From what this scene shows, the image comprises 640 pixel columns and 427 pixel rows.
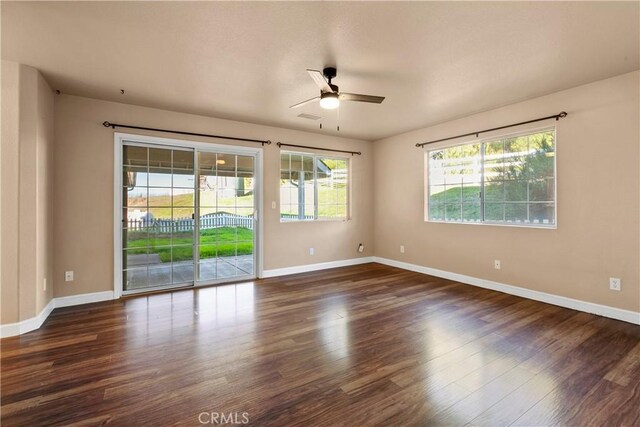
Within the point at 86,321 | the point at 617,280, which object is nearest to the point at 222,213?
the point at 86,321

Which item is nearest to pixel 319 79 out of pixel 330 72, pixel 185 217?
pixel 330 72

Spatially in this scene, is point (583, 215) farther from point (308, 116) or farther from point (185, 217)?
point (185, 217)

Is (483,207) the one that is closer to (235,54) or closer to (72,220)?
(235,54)

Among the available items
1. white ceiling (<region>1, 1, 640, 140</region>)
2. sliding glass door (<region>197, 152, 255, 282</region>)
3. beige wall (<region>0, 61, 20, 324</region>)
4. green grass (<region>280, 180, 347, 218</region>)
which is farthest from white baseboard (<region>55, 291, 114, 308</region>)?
green grass (<region>280, 180, 347, 218</region>)

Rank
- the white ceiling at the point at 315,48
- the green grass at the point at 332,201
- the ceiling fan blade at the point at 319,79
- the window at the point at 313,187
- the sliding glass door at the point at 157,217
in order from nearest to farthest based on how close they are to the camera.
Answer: the white ceiling at the point at 315,48
the ceiling fan blade at the point at 319,79
the sliding glass door at the point at 157,217
the window at the point at 313,187
the green grass at the point at 332,201

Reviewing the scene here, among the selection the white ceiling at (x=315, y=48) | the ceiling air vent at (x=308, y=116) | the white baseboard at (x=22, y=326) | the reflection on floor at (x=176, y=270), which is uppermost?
the ceiling air vent at (x=308, y=116)

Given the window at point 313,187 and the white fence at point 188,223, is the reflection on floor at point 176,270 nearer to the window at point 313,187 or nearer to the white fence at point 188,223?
the white fence at point 188,223

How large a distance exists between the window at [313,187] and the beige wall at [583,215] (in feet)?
7.34

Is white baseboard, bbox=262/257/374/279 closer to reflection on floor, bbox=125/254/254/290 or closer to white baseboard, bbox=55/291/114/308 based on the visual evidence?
reflection on floor, bbox=125/254/254/290

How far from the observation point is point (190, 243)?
4559 mm

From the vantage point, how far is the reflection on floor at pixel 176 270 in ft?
13.9

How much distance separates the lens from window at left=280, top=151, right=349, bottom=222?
5.40 m

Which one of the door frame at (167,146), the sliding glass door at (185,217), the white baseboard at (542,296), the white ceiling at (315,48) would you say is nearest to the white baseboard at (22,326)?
the door frame at (167,146)

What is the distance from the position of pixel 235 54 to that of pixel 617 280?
455 centimetres
